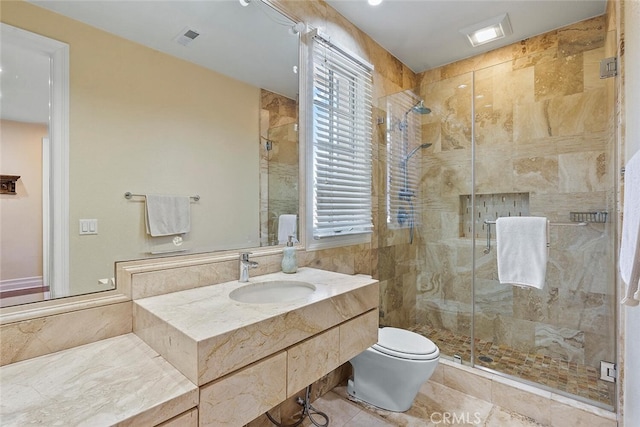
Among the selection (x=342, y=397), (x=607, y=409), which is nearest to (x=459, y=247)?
(x=607, y=409)

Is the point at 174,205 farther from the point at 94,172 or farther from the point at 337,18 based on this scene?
the point at 337,18

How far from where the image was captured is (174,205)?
51.7 inches

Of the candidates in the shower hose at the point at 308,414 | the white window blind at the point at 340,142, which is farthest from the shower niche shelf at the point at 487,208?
the shower hose at the point at 308,414

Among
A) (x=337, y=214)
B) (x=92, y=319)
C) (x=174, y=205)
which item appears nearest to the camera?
(x=92, y=319)

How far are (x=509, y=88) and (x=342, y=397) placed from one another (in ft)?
9.08

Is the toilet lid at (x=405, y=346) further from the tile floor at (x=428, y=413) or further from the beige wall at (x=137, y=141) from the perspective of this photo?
the beige wall at (x=137, y=141)

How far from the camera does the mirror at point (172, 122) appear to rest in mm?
1063

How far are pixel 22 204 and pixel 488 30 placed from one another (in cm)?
301

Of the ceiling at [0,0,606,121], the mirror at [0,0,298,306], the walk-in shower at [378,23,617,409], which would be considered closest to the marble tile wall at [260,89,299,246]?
the mirror at [0,0,298,306]

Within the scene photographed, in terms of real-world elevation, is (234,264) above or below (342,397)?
above

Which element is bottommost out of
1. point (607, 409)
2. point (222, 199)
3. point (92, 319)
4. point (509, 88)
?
point (607, 409)

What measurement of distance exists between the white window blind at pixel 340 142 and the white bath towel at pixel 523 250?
0.98m

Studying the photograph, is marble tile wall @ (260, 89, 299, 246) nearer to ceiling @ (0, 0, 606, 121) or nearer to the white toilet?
ceiling @ (0, 0, 606, 121)

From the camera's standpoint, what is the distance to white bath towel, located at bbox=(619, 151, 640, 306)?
2.51 ft
